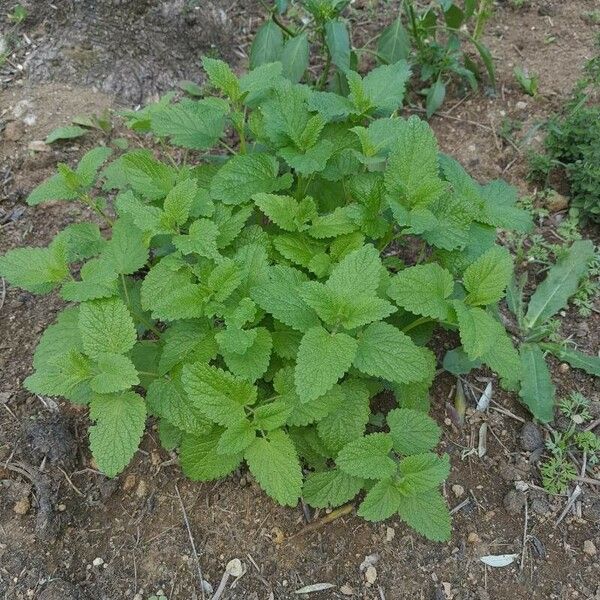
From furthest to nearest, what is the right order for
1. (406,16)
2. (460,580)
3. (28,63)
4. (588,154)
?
(406,16)
(28,63)
(588,154)
(460,580)

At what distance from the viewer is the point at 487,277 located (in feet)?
7.18

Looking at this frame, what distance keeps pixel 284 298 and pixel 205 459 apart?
62cm

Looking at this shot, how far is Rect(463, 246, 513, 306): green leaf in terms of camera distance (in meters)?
2.17

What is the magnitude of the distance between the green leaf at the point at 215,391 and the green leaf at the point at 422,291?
596 millimetres

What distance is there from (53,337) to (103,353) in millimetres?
321

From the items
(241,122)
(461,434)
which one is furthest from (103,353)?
(461,434)

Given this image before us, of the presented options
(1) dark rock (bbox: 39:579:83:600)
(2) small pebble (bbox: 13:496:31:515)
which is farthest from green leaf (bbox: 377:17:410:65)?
(1) dark rock (bbox: 39:579:83:600)

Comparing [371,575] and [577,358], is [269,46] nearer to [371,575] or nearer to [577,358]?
[577,358]

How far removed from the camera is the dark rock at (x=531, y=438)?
8.19ft

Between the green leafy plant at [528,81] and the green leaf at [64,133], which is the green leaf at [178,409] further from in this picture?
the green leafy plant at [528,81]

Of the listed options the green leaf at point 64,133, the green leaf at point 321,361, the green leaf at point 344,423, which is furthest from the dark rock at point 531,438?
the green leaf at point 64,133

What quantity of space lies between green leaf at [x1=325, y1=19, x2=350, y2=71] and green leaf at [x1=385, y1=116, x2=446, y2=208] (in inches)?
42.8

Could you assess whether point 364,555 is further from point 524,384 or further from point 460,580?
point 524,384

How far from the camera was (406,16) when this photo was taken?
3912 millimetres
